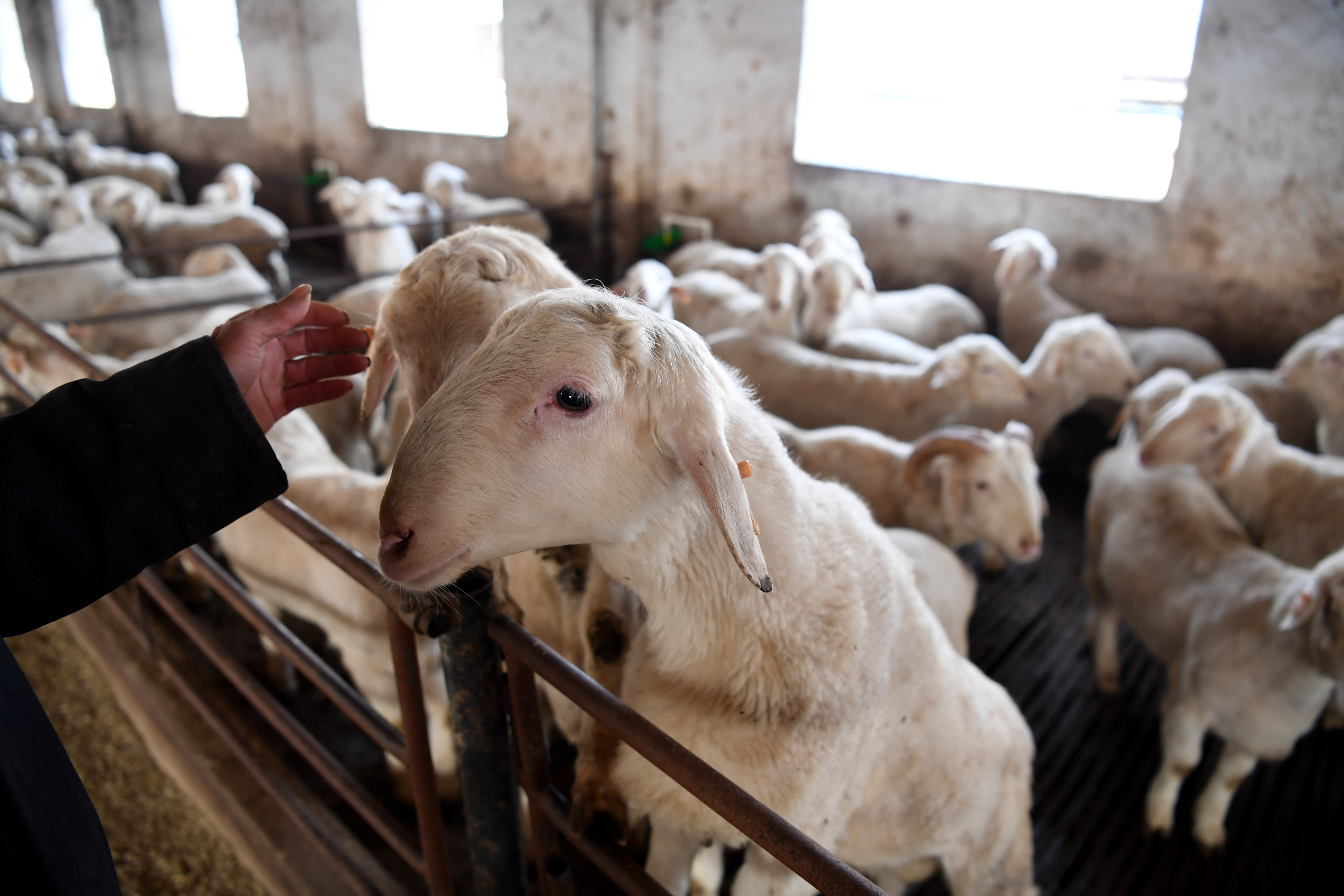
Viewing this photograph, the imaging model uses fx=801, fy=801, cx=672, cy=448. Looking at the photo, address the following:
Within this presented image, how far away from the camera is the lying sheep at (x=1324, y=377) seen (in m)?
4.40

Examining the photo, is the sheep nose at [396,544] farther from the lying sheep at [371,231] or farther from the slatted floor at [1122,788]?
the lying sheep at [371,231]

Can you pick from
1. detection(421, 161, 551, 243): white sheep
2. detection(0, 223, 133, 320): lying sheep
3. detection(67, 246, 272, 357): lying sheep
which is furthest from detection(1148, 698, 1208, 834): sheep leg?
detection(0, 223, 133, 320): lying sheep

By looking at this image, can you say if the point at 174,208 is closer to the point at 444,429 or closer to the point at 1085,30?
the point at 444,429

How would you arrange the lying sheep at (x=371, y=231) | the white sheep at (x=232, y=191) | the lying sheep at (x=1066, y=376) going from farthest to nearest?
1. the white sheep at (x=232, y=191)
2. the lying sheep at (x=371, y=231)
3. the lying sheep at (x=1066, y=376)

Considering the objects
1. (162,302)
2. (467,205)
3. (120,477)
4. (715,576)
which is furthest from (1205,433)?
(467,205)

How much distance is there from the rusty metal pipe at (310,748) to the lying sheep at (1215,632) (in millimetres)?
2748

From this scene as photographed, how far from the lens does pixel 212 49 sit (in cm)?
1622

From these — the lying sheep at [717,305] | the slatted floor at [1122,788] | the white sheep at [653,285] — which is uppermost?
the white sheep at [653,285]

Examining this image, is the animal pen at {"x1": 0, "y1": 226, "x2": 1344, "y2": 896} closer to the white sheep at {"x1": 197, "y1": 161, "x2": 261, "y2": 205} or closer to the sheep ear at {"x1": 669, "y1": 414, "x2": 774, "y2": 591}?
the sheep ear at {"x1": 669, "y1": 414, "x2": 774, "y2": 591}

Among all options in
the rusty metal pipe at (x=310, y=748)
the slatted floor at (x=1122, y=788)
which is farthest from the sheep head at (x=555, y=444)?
the slatted floor at (x=1122, y=788)

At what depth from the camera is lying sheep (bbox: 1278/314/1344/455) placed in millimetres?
4398

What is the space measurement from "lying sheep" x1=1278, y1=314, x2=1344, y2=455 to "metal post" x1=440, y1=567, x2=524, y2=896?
4.94 m

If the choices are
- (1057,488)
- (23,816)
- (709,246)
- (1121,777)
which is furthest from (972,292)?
(23,816)

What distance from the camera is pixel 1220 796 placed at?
303cm
